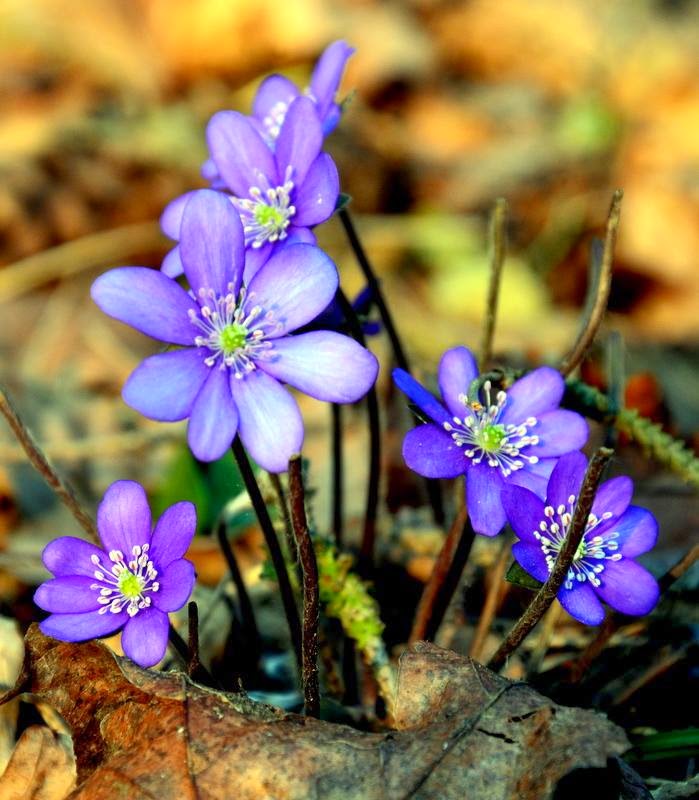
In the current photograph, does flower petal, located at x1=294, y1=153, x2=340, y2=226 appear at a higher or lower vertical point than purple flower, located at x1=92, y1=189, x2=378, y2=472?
higher

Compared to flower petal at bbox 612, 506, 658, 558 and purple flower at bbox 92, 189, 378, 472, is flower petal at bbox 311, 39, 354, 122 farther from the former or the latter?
flower petal at bbox 612, 506, 658, 558

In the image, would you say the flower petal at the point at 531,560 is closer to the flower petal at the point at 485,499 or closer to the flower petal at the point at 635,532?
the flower petal at the point at 485,499

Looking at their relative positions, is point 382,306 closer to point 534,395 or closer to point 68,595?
point 534,395

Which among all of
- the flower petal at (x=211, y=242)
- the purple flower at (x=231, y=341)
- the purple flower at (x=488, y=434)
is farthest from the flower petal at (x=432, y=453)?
the flower petal at (x=211, y=242)

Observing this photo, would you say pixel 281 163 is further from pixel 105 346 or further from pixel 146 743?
pixel 105 346

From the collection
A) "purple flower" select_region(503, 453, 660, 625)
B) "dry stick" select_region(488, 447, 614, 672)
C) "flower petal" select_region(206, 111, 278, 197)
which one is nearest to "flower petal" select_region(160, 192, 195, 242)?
"flower petal" select_region(206, 111, 278, 197)

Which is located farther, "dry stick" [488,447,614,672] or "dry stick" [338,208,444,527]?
"dry stick" [338,208,444,527]

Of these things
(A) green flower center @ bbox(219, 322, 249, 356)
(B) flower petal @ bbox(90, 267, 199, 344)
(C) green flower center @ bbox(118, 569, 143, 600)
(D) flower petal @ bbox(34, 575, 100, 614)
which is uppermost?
(B) flower petal @ bbox(90, 267, 199, 344)

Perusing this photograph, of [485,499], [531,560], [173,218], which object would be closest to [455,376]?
[485,499]
